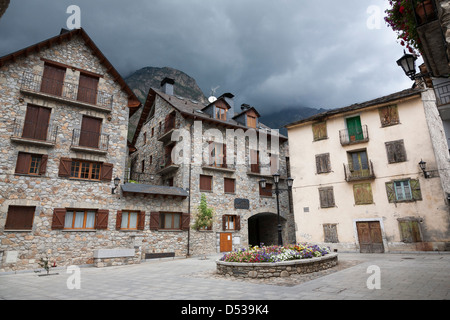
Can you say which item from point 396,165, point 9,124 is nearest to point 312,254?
point 396,165

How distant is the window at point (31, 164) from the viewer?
1423 cm

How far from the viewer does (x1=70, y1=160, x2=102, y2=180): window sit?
15.7m

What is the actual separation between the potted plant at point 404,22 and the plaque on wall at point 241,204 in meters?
16.5

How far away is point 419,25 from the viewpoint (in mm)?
5715

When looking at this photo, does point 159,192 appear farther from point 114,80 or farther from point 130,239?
point 114,80

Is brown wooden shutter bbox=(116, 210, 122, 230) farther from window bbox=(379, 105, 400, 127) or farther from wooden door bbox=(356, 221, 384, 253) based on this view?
window bbox=(379, 105, 400, 127)

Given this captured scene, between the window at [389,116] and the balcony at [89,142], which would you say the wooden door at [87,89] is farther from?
the window at [389,116]

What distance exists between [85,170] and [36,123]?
141 inches

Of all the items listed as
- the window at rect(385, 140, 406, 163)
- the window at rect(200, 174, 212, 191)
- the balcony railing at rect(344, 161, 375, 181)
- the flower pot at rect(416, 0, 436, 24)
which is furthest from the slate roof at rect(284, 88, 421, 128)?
the flower pot at rect(416, 0, 436, 24)

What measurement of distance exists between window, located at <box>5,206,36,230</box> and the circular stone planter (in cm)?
1071

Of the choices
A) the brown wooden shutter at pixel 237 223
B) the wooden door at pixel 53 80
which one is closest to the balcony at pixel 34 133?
the wooden door at pixel 53 80

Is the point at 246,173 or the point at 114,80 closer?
the point at 114,80

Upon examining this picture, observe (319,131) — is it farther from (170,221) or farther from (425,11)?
(425,11)
